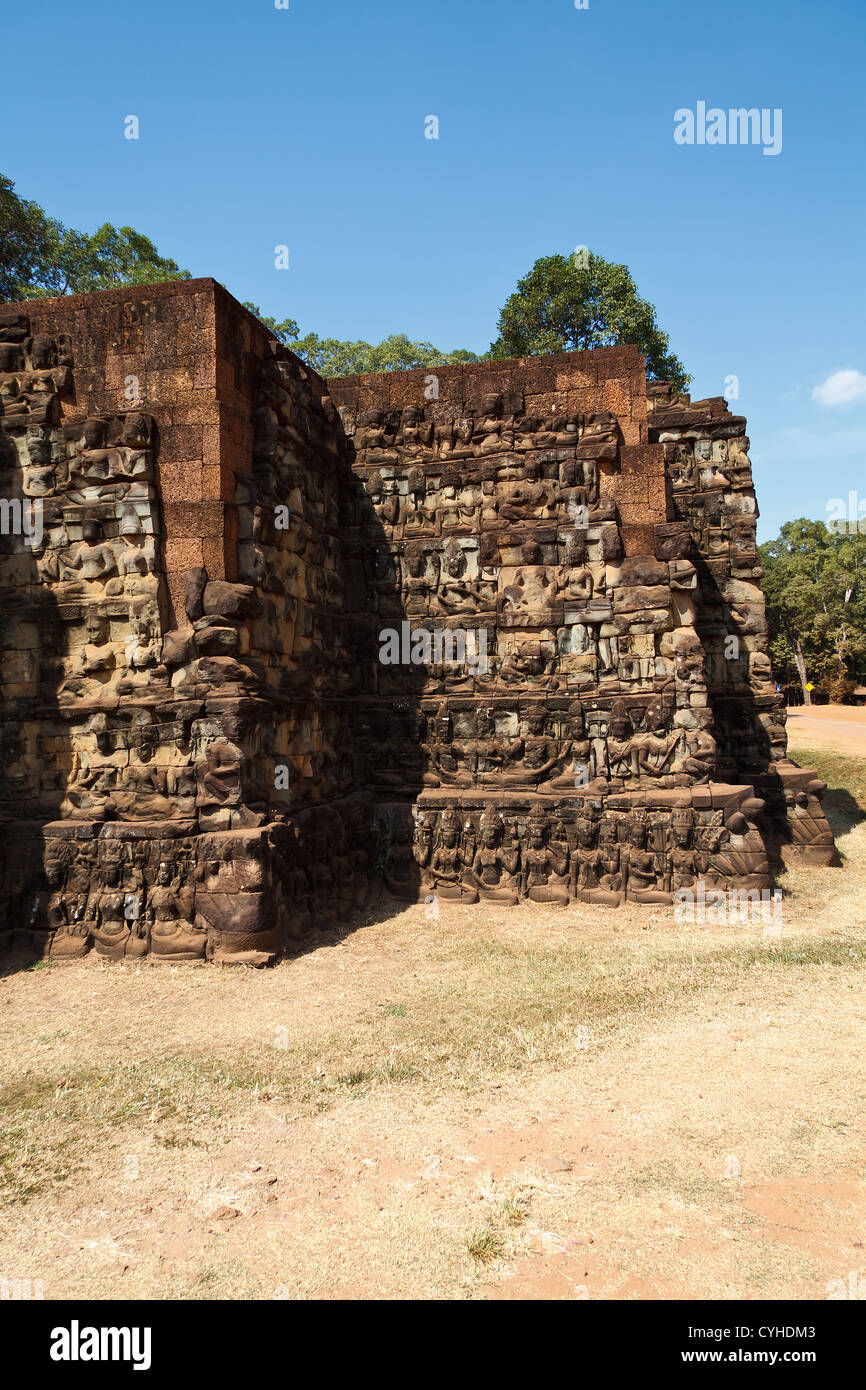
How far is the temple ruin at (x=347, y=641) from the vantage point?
768 cm

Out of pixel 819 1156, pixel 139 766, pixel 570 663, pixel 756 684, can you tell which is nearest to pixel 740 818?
pixel 570 663

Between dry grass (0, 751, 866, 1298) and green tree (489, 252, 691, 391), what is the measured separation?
77.6ft

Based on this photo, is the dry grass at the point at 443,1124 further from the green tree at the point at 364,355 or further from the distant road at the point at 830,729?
the green tree at the point at 364,355

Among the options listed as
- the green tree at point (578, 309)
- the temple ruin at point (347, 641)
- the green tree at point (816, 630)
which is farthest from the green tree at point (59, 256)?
the green tree at point (816, 630)

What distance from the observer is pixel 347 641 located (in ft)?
34.8

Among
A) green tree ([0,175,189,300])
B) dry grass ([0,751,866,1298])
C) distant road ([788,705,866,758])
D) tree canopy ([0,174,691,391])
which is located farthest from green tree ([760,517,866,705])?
dry grass ([0,751,866,1298])

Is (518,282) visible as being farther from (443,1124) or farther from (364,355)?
(443,1124)

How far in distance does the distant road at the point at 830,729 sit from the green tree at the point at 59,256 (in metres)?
21.1

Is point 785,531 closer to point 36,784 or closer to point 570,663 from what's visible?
point 570,663

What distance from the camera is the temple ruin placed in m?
7.68

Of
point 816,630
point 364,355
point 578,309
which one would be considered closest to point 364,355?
point 364,355

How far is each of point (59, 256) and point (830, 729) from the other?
25963 millimetres

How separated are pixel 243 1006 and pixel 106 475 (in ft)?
16.7

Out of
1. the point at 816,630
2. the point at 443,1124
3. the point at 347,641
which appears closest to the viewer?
the point at 443,1124
